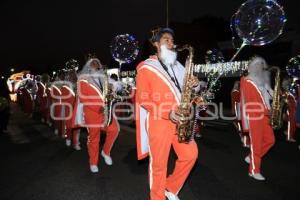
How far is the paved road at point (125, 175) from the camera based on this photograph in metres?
5.00

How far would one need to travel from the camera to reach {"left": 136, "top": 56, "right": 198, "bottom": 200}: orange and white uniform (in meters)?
4.07

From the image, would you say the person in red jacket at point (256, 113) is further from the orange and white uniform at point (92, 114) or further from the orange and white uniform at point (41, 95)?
the orange and white uniform at point (41, 95)

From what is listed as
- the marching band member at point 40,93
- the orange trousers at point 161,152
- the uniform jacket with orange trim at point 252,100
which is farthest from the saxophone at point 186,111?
the marching band member at point 40,93

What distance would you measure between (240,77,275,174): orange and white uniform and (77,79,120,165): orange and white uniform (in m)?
2.47

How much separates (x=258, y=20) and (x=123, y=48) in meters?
4.68

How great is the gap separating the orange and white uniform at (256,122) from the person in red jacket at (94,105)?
7.98 feet

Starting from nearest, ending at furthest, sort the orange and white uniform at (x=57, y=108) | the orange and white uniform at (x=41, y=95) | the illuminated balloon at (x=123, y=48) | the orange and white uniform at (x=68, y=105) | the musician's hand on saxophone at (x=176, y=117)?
the musician's hand on saxophone at (x=176, y=117) < the illuminated balloon at (x=123, y=48) < the orange and white uniform at (x=68, y=105) < the orange and white uniform at (x=57, y=108) < the orange and white uniform at (x=41, y=95)

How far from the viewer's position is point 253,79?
5.70m

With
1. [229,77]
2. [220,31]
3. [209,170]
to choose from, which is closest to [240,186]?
[209,170]

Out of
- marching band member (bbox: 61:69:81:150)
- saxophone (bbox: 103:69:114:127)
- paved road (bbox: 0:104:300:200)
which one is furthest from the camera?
marching band member (bbox: 61:69:81:150)

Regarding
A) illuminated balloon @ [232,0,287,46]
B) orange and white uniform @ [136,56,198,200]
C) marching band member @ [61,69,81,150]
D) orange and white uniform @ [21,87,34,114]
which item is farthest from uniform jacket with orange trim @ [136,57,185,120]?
orange and white uniform @ [21,87,34,114]

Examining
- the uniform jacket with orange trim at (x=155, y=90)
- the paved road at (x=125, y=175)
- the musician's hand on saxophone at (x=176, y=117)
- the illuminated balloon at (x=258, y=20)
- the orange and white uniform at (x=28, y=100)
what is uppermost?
the illuminated balloon at (x=258, y=20)

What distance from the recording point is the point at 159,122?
4098 mm

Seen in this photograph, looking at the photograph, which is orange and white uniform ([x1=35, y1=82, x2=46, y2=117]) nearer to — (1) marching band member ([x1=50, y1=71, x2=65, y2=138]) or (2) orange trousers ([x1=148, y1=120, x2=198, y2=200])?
(1) marching band member ([x1=50, y1=71, x2=65, y2=138])
